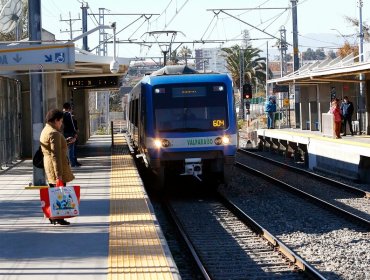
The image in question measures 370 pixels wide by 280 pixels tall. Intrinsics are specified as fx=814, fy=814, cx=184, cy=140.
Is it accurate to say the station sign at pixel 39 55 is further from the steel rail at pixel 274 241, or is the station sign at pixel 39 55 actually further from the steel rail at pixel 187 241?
the steel rail at pixel 274 241

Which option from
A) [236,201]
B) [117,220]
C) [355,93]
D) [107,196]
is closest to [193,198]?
[236,201]

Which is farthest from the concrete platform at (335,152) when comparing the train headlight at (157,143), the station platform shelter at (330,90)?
the train headlight at (157,143)

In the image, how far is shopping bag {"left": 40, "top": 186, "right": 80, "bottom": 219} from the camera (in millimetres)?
11062

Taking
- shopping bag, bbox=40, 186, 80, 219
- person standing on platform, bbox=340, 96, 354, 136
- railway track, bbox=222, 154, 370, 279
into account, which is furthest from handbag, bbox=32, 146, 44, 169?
person standing on platform, bbox=340, 96, 354, 136

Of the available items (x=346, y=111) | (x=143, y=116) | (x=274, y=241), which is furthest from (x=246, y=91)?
(x=274, y=241)

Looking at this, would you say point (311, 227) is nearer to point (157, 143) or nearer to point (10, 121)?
point (157, 143)

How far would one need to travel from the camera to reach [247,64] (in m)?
81.0

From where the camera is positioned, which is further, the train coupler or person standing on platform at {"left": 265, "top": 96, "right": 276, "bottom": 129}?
person standing on platform at {"left": 265, "top": 96, "right": 276, "bottom": 129}

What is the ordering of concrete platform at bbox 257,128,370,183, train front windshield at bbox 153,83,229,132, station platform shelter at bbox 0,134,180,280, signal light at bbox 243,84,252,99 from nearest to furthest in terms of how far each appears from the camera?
station platform shelter at bbox 0,134,180,280
train front windshield at bbox 153,83,229,132
concrete platform at bbox 257,128,370,183
signal light at bbox 243,84,252,99

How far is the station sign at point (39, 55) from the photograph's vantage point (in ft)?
49.0

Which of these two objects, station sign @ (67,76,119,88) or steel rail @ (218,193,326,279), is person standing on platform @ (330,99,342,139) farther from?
station sign @ (67,76,119,88)

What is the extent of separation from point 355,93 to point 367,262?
22596 mm

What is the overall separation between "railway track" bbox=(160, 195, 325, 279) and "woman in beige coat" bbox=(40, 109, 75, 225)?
215 cm

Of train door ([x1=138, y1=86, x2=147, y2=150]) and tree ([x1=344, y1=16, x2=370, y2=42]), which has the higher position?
tree ([x1=344, y1=16, x2=370, y2=42])
